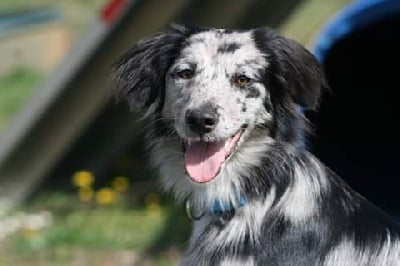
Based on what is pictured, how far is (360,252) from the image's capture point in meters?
4.23

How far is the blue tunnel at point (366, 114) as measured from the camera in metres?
Result: 7.24

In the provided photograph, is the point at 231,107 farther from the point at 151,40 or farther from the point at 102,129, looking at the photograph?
the point at 102,129

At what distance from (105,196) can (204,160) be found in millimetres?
3264

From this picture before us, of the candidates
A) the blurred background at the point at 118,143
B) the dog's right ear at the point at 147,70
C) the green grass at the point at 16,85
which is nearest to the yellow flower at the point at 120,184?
the blurred background at the point at 118,143

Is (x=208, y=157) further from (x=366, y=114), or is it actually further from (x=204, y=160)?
(x=366, y=114)

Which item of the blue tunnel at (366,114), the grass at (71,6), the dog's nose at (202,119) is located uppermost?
the dog's nose at (202,119)

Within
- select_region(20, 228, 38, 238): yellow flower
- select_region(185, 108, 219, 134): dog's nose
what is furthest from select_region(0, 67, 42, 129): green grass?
select_region(185, 108, 219, 134): dog's nose

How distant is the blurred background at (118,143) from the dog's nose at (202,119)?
2.27 meters

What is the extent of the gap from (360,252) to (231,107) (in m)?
0.77

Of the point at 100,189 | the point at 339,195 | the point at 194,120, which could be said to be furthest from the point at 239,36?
the point at 100,189

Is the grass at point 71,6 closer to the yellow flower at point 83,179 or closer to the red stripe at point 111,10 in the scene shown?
the yellow flower at point 83,179

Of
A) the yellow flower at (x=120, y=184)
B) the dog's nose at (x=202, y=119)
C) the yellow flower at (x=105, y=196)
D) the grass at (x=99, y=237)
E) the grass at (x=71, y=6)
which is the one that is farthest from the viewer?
the grass at (x=71, y=6)

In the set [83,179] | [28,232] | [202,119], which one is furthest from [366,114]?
[202,119]

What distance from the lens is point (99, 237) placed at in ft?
22.1
